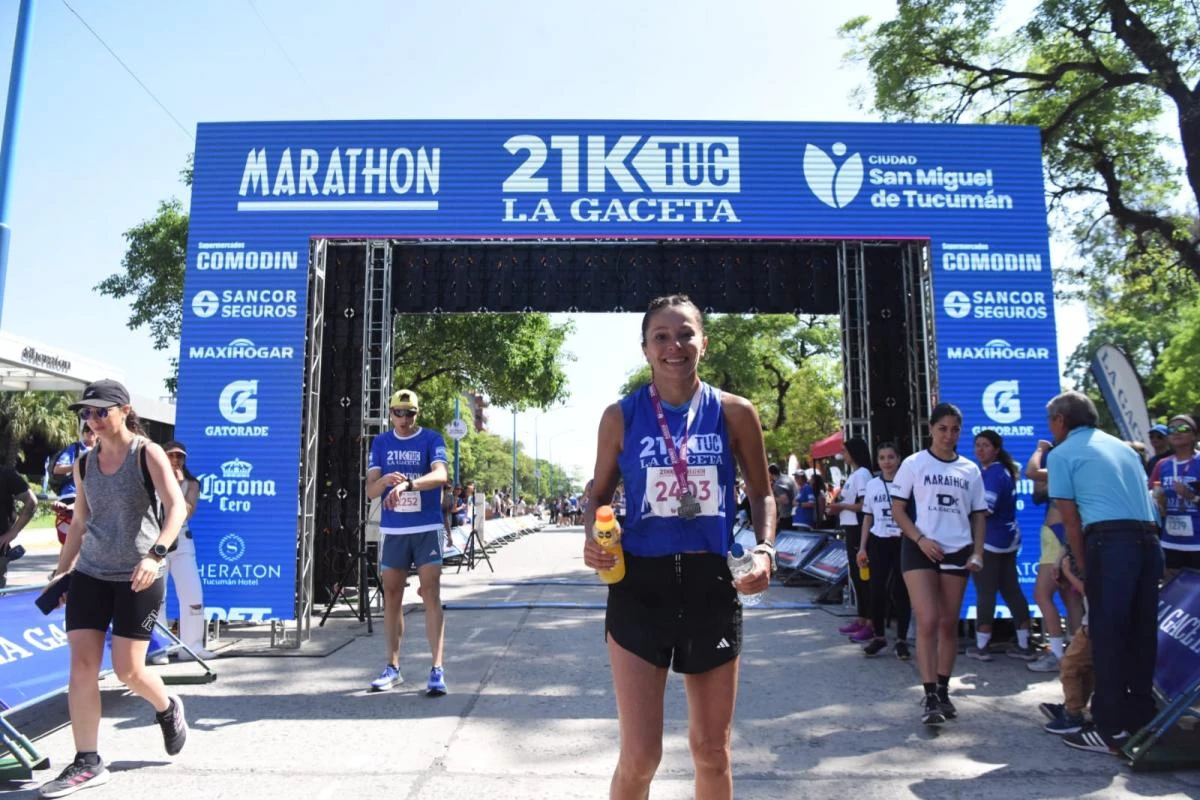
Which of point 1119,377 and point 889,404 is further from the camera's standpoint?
point 889,404

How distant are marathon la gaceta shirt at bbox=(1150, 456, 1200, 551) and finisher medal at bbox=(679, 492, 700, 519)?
17.6 feet

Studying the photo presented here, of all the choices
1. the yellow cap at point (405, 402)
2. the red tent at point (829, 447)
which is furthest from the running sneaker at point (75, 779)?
the red tent at point (829, 447)

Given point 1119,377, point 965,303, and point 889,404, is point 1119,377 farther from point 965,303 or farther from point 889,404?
point 889,404

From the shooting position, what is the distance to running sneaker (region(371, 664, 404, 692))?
5.78 metres

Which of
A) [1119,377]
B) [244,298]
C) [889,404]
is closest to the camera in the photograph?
[1119,377]

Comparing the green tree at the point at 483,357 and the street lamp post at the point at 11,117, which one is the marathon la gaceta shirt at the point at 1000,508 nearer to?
the street lamp post at the point at 11,117

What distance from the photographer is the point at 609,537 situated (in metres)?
2.48

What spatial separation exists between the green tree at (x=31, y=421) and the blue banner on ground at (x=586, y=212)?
124ft

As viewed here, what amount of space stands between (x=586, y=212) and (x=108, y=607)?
5449 mm

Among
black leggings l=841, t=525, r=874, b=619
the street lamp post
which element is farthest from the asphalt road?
the street lamp post

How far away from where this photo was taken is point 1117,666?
428 centimetres

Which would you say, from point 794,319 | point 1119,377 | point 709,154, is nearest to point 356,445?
point 709,154

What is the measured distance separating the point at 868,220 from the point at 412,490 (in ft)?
17.3

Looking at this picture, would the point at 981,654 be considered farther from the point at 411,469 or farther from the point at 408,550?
the point at 411,469
